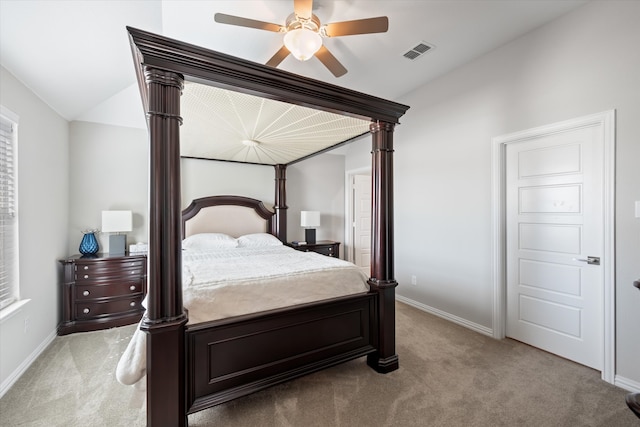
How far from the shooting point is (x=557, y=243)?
250cm

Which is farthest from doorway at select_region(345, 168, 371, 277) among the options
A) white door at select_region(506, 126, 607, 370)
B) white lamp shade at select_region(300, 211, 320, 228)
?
white door at select_region(506, 126, 607, 370)

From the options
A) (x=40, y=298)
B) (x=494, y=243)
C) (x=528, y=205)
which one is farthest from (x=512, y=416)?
(x=40, y=298)

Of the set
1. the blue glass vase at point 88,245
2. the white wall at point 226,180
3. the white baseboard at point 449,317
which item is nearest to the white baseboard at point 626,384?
the white baseboard at point 449,317

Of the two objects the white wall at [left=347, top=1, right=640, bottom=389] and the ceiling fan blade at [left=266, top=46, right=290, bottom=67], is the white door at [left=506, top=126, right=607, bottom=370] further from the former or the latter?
the ceiling fan blade at [left=266, top=46, right=290, bottom=67]

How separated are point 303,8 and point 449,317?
11.5ft

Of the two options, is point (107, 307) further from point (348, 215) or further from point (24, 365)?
point (348, 215)

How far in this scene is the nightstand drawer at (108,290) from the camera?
9.95ft

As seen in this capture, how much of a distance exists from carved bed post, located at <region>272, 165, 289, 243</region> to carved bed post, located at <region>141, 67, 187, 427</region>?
10.3 feet

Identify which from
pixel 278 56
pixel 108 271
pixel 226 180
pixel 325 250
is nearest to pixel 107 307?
pixel 108 271

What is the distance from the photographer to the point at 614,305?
2.09m

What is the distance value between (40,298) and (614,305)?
494 cm

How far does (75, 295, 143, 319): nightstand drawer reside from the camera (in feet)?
9.95

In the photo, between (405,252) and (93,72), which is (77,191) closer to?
(93,72)

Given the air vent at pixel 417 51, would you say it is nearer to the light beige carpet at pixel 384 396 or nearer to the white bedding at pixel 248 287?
the white bedding at pixel 248 287
